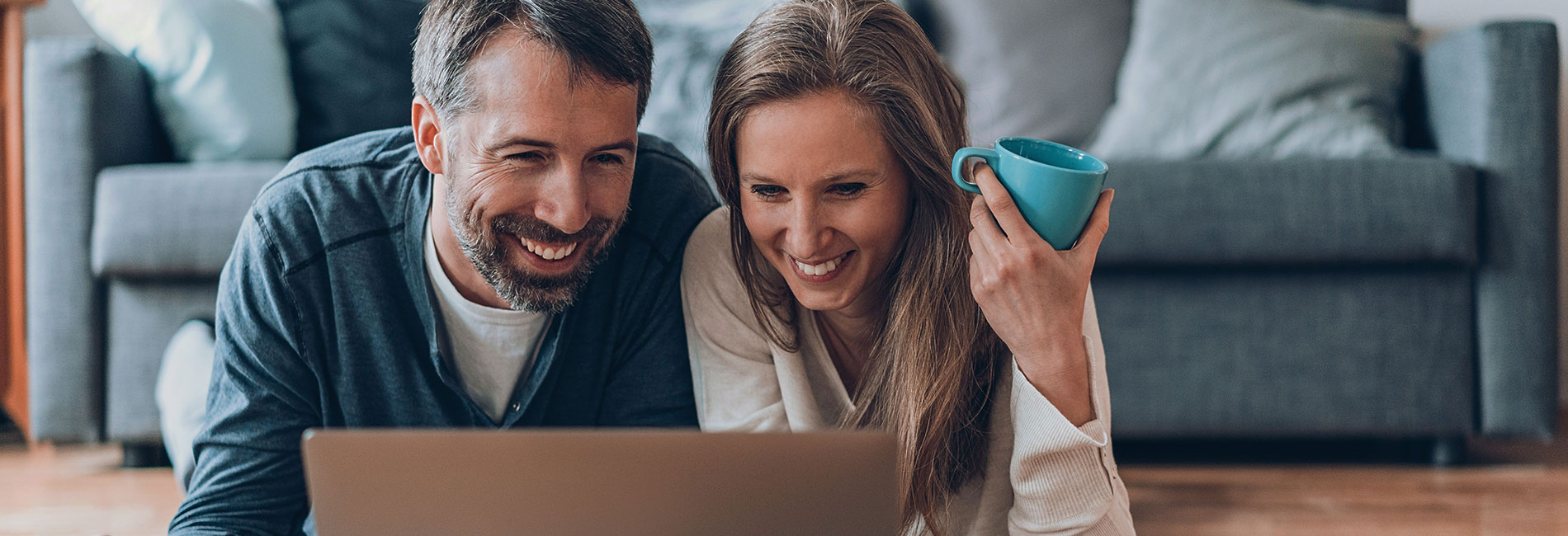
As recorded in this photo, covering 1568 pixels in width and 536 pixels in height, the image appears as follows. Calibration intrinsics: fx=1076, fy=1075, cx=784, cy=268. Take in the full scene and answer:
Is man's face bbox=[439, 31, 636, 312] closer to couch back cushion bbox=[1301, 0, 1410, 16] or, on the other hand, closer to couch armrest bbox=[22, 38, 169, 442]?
couch armrest bbox=[22, 38, 169, 442]

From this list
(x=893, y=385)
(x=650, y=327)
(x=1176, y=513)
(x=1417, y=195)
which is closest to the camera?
(x=893, y=385)

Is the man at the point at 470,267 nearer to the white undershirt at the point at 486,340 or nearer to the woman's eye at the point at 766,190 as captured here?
the white undershirt at the point at 486,340

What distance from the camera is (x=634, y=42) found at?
1025mm

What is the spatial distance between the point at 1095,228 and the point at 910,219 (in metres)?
0.21

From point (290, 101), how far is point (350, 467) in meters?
1.63

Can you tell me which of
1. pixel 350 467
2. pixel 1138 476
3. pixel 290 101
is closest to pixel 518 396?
pixel 350 467

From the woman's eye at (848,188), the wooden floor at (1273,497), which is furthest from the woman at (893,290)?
the wooden floor at (1273,497)

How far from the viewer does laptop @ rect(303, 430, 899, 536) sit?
613mm

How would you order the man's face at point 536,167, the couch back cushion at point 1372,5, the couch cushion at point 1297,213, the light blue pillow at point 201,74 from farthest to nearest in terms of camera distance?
the couch back cushion at point 1372,5, the light blue pillow at point 201,74, the couch cushion at point 1297,213, the man's face at point 536,167

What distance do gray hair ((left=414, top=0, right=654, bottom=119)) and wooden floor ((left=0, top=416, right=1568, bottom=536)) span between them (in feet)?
2.95

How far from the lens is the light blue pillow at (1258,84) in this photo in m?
1.98

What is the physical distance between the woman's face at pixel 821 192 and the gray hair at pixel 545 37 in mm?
131

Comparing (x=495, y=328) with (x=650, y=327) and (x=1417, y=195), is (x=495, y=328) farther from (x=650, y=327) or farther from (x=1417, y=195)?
(x=1417, y=195)

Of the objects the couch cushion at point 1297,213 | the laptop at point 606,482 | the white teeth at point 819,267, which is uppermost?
the laptop at point 606,482
